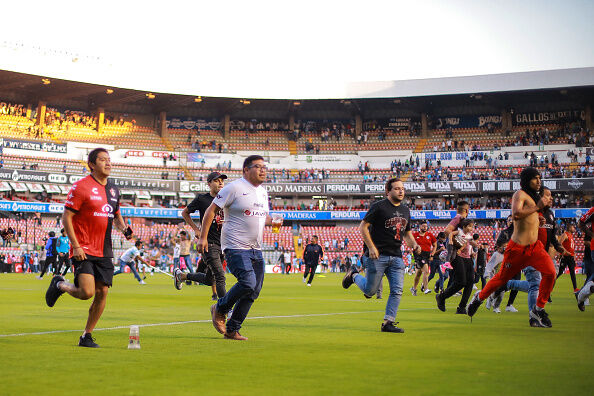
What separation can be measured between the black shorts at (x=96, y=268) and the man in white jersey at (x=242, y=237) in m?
1.44

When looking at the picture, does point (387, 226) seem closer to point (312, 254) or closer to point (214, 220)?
point (214, 220)

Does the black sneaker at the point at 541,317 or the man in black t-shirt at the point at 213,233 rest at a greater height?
the man in black t-shirt at the point at 213,233

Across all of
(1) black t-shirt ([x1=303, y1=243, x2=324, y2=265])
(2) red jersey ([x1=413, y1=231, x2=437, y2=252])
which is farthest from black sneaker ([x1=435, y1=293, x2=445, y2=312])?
(1) black t-shirt ([x1=303, y1=243, x2=324, y2=265])

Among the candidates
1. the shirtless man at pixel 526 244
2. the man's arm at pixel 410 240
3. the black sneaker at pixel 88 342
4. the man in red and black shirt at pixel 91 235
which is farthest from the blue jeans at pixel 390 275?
the black sneaker at pixel 88 342

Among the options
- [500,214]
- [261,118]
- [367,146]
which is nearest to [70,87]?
[261,118]

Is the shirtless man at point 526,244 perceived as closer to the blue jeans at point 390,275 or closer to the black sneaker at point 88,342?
the blue jeans at point 390,275

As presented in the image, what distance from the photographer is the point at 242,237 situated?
809cm

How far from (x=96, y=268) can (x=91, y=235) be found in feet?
1.13

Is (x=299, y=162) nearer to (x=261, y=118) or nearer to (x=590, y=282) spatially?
(x=261, y=118)

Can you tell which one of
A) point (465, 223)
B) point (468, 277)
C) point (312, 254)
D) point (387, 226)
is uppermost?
point (465, 223)

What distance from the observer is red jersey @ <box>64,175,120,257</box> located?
7.13m

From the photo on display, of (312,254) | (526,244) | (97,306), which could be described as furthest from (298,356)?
(312,254)

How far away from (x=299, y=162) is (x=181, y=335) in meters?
60.8

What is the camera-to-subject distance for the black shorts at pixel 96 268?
705cm
